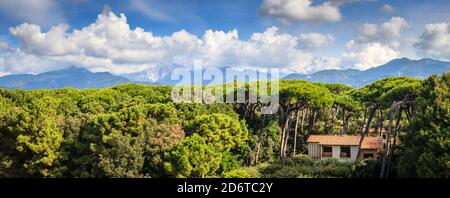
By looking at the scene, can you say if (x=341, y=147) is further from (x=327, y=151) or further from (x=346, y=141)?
(x=327, y=151)

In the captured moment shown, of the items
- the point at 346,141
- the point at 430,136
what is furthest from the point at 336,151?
the point at 430,136

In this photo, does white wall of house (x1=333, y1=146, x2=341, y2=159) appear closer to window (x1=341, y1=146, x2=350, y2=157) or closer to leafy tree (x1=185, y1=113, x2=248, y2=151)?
window (x1=341, y1=146, x2=350, y2=157)

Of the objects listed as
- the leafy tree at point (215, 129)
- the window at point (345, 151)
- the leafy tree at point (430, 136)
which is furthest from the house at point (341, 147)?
the leafy tree at point (430, 136)

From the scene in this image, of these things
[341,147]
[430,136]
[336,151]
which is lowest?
[336,151]

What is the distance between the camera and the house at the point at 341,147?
3294 centimetres

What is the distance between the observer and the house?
32938mm

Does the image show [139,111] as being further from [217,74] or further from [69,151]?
[217,74]

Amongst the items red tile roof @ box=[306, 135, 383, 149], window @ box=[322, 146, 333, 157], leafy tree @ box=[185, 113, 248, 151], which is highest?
leafy tree @ box=[185, 113, 248, 151]

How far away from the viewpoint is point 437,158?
17.8 m

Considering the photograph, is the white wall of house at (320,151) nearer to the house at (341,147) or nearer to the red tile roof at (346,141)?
the house at (341,147)

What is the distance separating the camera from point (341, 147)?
113 feet

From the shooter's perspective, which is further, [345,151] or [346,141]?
[345,151]

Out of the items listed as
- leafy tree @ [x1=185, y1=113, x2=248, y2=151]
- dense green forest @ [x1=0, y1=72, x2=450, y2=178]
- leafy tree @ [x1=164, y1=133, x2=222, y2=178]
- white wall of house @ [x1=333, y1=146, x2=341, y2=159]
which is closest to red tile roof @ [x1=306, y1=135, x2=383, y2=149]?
white wall of house @ [x1=333, y1=146, x2=341, y2=159]
